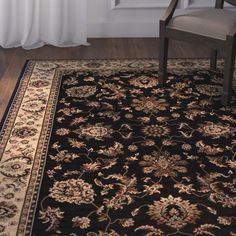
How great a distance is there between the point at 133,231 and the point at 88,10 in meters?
2.65

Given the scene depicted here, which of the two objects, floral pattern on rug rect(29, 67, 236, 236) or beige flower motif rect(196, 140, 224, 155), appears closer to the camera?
floral pattern on rug rect(29, 67, 236, 236)

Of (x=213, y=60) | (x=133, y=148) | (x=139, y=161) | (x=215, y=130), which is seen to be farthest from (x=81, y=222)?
(x=213, y=60)

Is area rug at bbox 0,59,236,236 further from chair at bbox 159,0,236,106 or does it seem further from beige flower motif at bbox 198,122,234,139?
chair at bbox 159,0,236,106

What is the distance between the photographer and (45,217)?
5.58 ft

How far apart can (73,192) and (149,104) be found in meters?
0.98

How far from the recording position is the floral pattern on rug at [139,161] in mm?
1693

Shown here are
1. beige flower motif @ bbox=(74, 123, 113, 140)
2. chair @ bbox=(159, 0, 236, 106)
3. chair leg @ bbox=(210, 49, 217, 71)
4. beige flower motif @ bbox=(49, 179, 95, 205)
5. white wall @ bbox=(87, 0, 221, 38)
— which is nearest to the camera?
beige flower motif @ bbox=(49, 179, 95, 205)

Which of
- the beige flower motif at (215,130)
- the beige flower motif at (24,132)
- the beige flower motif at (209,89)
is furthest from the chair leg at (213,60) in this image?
the beige flower motif at (24,132)

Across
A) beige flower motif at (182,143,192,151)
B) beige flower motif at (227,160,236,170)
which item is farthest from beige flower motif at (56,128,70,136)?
beige flower motif at (227,160,236,170)

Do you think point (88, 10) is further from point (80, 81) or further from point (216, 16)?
point (216, 16)

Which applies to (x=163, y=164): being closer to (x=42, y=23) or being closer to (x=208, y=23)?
(x=208, y=23)

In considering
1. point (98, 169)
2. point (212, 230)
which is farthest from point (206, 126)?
point (212, 230)

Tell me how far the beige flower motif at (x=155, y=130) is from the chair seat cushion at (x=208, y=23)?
0.62 metres

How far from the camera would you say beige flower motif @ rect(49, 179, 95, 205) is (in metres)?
1.81
